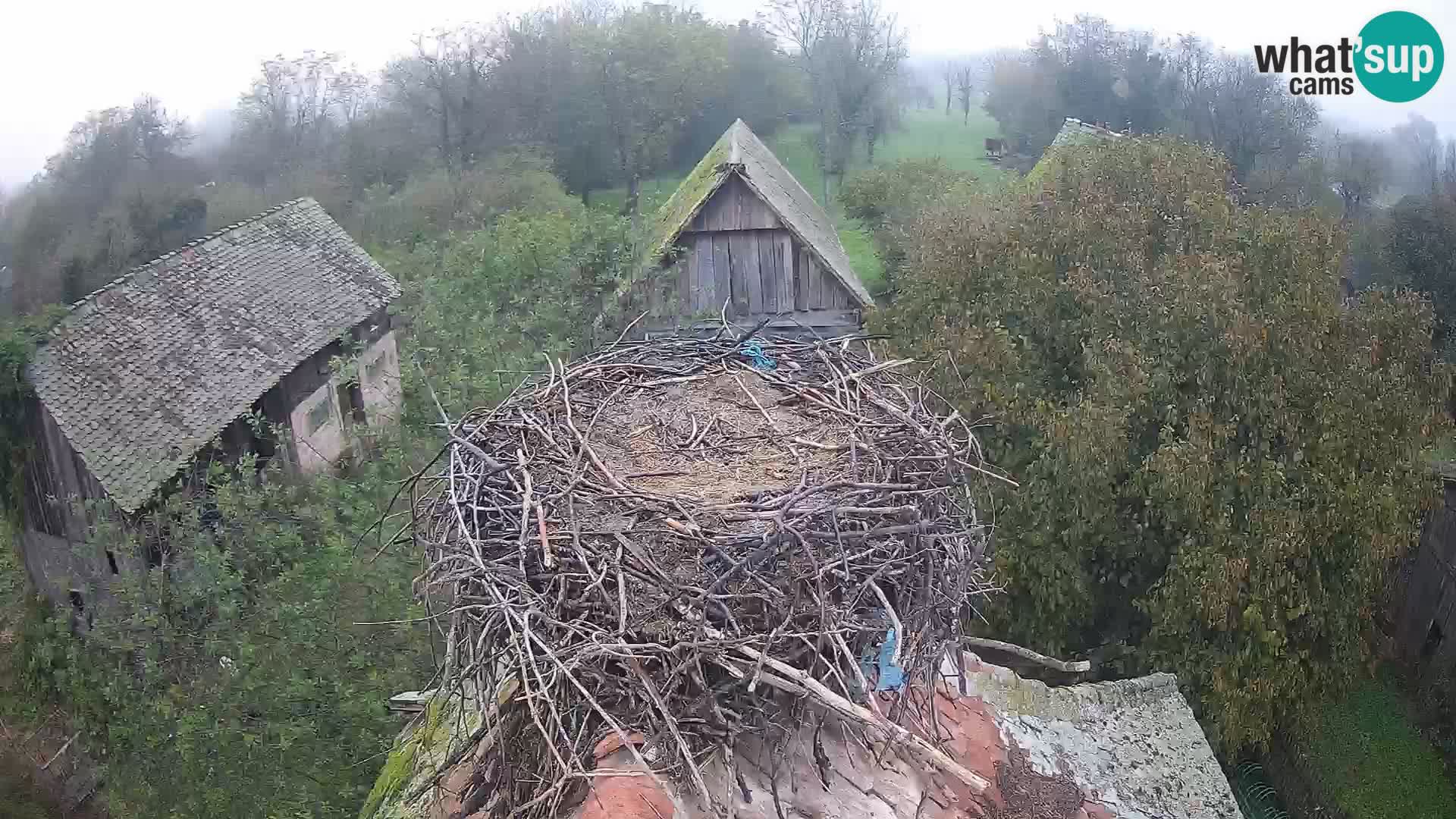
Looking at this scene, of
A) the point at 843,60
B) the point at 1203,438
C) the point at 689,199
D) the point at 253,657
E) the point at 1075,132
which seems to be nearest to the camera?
the point at 1203,438

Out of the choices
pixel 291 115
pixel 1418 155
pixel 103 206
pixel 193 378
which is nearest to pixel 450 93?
pixel 291 115

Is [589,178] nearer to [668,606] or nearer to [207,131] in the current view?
[207,131]

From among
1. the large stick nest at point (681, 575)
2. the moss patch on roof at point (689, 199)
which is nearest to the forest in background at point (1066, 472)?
the moss patch on roof at point (689, 199)

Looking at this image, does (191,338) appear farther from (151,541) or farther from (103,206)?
(103,206)

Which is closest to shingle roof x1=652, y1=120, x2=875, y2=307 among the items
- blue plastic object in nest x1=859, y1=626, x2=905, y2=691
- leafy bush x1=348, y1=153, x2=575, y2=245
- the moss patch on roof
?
the moss patch on roof

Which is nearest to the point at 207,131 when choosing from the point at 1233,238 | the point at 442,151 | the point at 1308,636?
the point at 442,151

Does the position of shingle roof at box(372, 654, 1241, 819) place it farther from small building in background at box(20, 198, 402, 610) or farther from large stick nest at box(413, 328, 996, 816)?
small building in background at box(20, 198, 402, 610)

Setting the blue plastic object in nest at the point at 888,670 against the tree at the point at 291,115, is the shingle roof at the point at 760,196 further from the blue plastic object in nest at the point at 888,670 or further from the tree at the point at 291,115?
the tree at the point at 291,115
